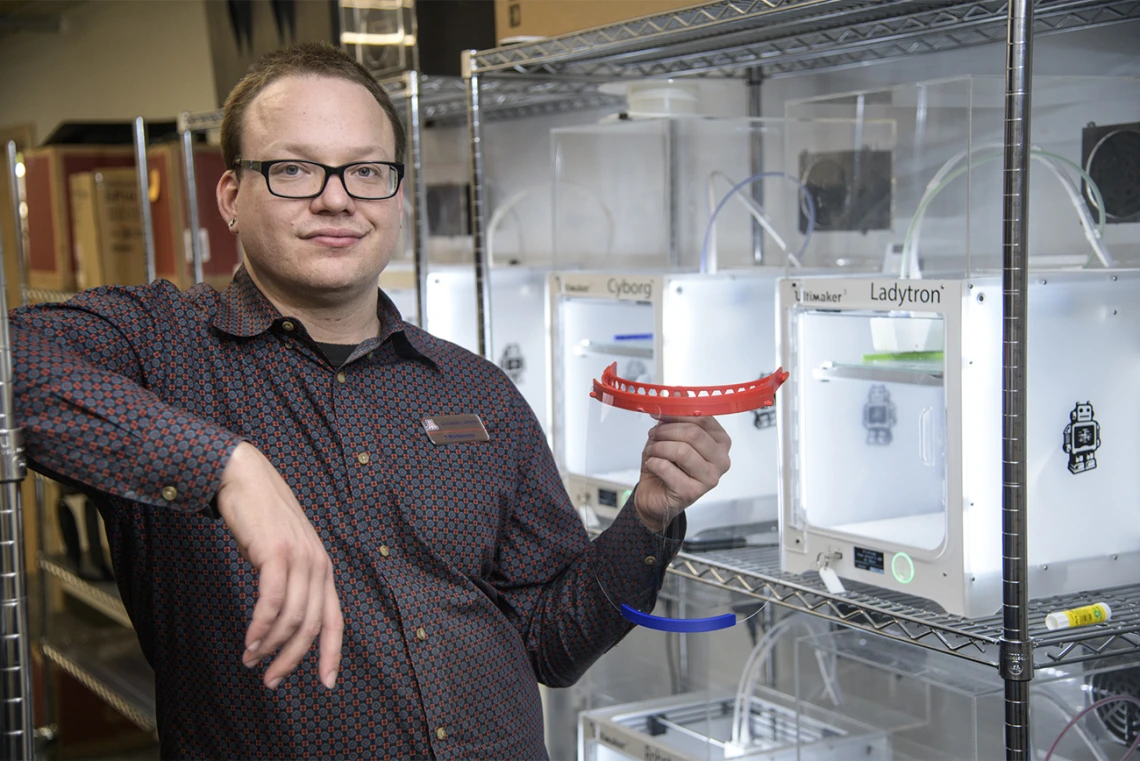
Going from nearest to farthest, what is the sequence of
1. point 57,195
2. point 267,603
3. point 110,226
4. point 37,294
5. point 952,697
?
point 267,603 < point 952,697 < point 110,226 < point 57,195 < point 37,294

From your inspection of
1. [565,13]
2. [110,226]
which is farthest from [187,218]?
[565,13]

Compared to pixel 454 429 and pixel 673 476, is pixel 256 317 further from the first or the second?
pixel 673 476

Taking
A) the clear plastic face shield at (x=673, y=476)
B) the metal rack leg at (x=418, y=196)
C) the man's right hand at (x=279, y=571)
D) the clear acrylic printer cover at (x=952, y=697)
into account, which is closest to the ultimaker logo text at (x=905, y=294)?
the clear plastic face shield at (x=673, y=476)

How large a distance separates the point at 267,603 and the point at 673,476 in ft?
A: 1.58

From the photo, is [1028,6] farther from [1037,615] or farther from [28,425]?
[28,425]

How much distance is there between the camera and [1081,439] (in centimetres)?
128

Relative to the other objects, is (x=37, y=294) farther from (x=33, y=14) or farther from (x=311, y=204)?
(x=311, y=204)

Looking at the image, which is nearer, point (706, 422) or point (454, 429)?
point (706, 422)

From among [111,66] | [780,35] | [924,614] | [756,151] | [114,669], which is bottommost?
[114,669]

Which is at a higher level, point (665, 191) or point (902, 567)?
point (665, 191)

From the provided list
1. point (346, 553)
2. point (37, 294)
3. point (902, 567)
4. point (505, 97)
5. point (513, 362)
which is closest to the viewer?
point (346, 553)

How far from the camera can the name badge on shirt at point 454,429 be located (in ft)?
4.29

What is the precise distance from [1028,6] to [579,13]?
704 millimetres

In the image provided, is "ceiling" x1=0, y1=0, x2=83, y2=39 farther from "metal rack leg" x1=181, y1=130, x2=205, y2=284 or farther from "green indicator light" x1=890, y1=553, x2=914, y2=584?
"green indicator light" x1=890, y1=553, x2=914, y2=584
